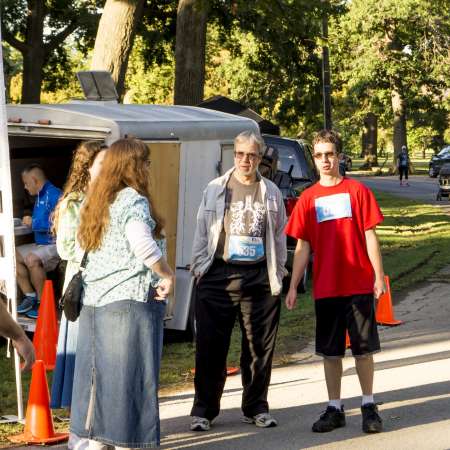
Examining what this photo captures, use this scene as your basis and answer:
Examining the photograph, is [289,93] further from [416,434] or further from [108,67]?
[416,434]

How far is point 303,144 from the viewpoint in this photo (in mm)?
17109

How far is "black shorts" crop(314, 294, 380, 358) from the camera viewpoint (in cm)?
745

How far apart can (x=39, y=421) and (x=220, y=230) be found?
1.62 meters

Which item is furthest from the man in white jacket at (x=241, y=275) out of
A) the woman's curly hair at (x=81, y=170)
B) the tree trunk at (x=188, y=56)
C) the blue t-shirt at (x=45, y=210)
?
the tree trunk at (x=188, y=56)

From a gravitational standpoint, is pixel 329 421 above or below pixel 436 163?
below

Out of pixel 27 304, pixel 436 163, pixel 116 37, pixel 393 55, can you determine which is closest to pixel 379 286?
pixel 27 304

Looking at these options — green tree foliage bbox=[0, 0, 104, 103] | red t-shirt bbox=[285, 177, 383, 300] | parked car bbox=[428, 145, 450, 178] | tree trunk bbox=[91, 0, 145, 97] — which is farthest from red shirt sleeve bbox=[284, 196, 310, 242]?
parked car bbox=[428, 145, 450, 178]

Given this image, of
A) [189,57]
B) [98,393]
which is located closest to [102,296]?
[98,393]

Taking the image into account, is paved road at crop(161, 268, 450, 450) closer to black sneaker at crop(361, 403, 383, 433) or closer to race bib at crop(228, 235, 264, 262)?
black sneaker at crop(361, 403, 383, 433)

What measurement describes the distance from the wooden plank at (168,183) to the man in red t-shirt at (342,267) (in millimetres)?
3018

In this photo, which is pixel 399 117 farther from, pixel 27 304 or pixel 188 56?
pixel 27 304

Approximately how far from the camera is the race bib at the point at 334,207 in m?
7.44

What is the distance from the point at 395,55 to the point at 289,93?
25.4m

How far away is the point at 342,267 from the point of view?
24.4 feet
